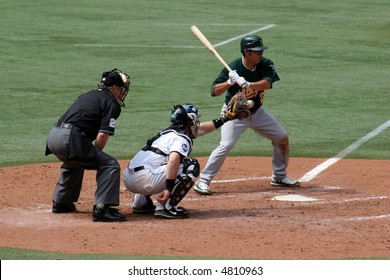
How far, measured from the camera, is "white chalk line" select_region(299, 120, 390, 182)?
12.4 metres

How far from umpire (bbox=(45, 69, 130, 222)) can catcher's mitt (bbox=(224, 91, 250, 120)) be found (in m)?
1.21

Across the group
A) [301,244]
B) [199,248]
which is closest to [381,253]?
[301,244]

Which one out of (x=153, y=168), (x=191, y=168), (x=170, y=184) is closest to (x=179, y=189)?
(x=170, y=184)

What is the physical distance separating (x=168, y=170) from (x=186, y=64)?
1045 cm

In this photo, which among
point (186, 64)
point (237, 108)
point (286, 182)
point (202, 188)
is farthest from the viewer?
point (186, 64)

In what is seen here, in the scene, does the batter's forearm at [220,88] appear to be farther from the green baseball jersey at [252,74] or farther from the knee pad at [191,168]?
the knee pad at [191,168]

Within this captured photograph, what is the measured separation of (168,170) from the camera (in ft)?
33.0

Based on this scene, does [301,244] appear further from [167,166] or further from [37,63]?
[37,63]

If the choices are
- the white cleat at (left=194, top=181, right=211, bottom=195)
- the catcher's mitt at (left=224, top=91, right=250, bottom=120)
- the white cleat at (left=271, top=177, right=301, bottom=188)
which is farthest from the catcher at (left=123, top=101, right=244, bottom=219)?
the white cleat at (left=271, top=177, right=301, bottom=188)

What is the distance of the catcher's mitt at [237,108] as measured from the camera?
1081 cm

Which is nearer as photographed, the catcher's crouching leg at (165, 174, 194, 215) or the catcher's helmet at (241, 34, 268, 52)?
the catcher's crouching leg at (165, 174, 194, 215)

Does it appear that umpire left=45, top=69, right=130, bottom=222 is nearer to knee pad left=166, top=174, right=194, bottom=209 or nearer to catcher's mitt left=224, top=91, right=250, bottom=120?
knee pad left=166, top=174, right=194, bottom=209

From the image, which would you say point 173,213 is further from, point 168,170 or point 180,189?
point 168,170

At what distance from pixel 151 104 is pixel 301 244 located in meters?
7.92
